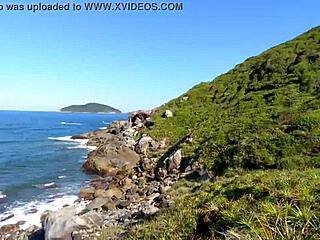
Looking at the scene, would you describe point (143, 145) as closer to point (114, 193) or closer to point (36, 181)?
point (36, 181)

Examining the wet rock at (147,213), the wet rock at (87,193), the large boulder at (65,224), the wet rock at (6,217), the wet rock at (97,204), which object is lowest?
the wet rock at (6,217)

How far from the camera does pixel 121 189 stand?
25.8 meters

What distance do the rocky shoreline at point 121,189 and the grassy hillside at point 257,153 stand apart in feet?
4.80

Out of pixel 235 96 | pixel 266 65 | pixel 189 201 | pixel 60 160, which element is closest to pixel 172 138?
pixel 235 96

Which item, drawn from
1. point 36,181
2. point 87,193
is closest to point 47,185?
point 36,181

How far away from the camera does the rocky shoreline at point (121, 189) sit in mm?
14797

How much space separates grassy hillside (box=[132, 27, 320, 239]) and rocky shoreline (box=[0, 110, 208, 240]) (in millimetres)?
1463

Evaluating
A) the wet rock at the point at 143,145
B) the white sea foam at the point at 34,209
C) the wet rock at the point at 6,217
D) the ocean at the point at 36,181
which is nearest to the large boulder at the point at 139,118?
the ocean at the point at 36,181

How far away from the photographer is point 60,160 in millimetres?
43156

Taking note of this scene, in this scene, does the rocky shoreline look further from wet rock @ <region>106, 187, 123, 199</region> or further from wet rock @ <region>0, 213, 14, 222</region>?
wet rock @ <region>0, 213, 14, 222</region>

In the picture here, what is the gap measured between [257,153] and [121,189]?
33.1ft

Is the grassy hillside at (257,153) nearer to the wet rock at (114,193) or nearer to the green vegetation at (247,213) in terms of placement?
the green vegetation at (247,213)

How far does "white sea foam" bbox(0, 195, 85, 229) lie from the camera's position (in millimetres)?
21117

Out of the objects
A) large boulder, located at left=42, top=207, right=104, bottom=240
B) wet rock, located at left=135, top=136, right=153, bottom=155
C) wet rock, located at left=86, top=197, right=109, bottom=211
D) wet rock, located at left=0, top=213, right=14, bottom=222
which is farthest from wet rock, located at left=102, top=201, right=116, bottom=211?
wet rock, located at left=135, top=136, right=153, bottom=155
